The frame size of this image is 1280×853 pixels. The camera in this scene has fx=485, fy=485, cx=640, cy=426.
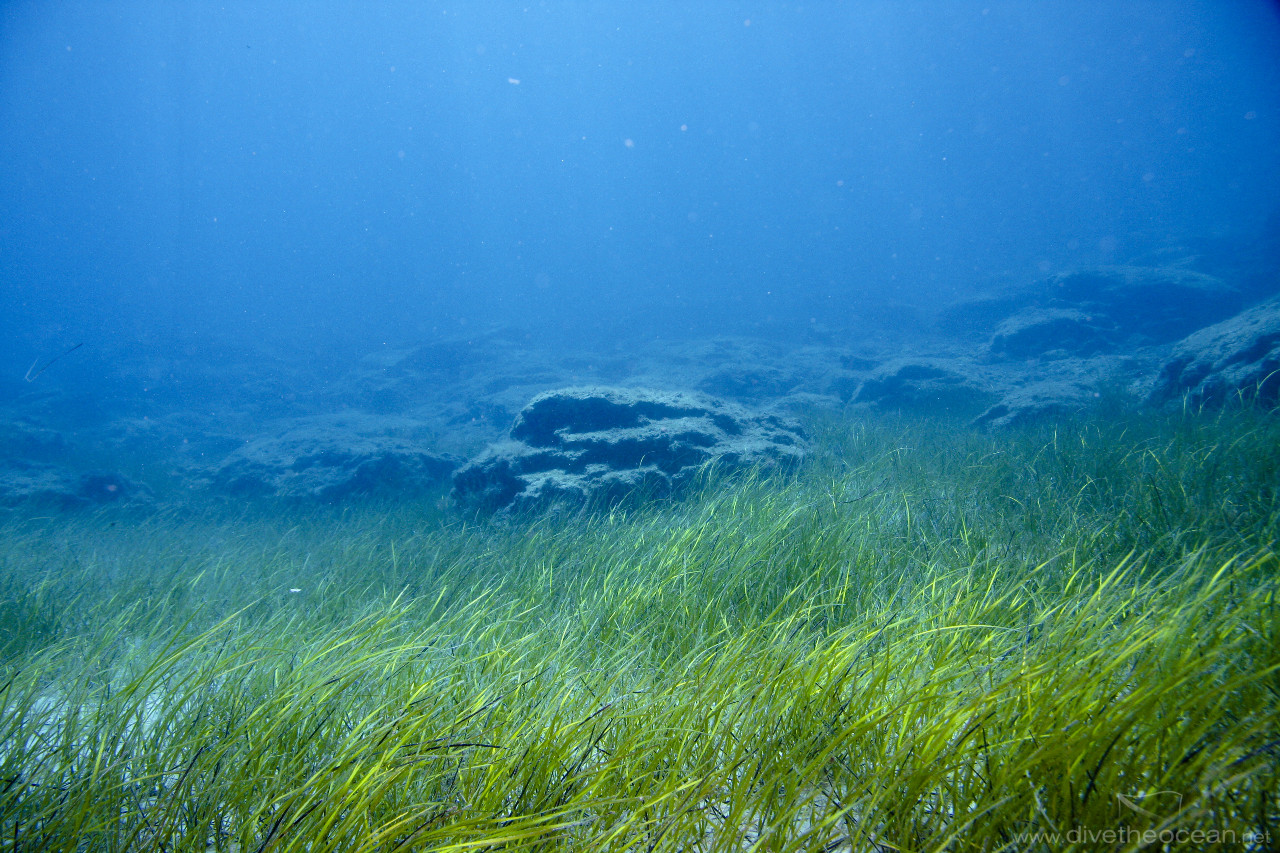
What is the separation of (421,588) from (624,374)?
18.3 metres

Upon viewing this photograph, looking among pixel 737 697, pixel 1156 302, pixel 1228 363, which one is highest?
pixel 1156 302

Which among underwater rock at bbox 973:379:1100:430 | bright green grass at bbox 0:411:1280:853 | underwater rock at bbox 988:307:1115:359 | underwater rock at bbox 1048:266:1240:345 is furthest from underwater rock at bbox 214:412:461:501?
underwater rock at bbox 1048:266:1240:345

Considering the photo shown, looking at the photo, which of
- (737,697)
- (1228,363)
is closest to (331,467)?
(737,697)

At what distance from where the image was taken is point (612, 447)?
6.82 m

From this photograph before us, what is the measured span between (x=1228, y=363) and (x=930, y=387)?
5.87m

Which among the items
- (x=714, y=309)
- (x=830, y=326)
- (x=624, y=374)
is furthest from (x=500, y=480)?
(x=714, y=309)

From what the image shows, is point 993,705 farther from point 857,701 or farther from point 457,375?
point 457,375

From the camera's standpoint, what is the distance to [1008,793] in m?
1.23

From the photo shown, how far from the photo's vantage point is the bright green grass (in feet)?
3.97

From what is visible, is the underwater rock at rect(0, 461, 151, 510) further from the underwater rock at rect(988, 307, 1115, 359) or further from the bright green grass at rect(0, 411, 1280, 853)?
the underwater rock at rect(988, 307, 1115, 359)

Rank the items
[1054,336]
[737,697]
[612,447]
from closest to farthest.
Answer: [737,697] → [612,447] → [1054,336]

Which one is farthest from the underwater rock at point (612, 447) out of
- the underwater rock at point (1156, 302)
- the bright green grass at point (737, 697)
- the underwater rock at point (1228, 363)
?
the underwater rock at point (1156, 302)

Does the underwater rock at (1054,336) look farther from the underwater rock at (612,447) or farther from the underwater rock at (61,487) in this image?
the underwater rock at (61,487)

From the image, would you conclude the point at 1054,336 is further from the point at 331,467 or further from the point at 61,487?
the point at 61,487
